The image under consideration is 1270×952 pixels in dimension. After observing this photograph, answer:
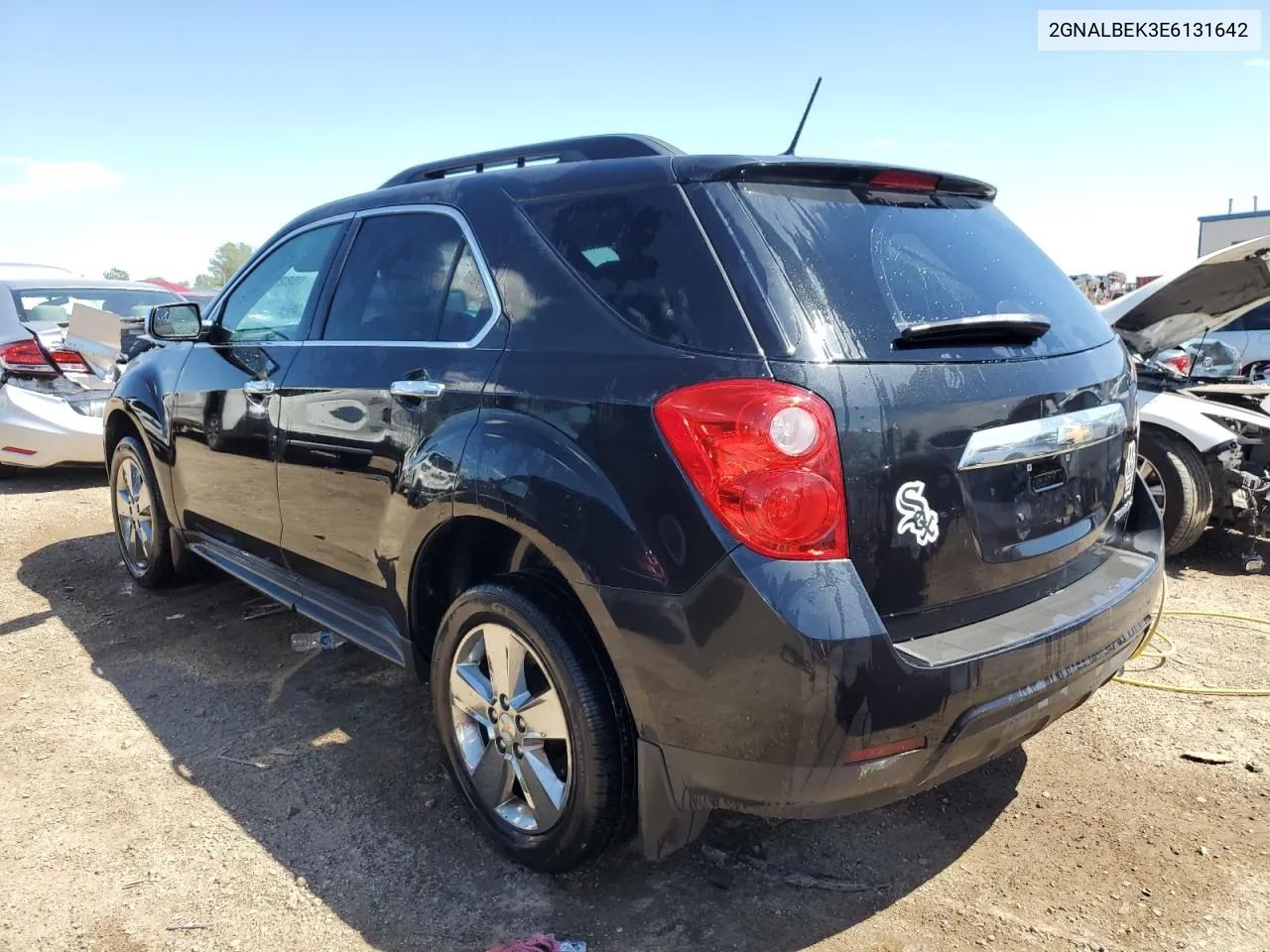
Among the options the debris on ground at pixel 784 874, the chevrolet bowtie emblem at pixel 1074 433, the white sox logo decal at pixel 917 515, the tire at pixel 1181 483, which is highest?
the chevrolet bowtie emblem at pixel 1074 433

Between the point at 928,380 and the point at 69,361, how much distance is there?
7143 millimetres

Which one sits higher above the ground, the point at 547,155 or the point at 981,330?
the point at 547,155

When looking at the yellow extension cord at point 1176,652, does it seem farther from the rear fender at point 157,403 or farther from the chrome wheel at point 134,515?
the chrome wheel at point 134,515

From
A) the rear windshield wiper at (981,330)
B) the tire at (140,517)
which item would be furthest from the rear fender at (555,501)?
the tire at (140,517)

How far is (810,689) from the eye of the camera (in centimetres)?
185

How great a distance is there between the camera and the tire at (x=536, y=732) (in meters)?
2.24

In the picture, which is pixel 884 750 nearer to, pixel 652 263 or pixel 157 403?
pixel 652 263

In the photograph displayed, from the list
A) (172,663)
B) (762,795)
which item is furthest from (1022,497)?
(172,663)

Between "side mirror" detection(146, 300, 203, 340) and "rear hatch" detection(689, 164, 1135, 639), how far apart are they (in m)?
2.72

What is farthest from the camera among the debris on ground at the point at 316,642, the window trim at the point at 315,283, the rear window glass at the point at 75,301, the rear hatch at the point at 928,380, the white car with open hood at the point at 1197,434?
the rear window glass at the point at 75,301

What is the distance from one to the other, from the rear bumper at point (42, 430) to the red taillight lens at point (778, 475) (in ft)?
21.9

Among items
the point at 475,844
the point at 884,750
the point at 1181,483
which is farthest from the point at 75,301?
the point at 1181,483

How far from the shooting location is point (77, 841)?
2.74 meters

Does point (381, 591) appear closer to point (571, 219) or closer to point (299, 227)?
point (571, 219)
